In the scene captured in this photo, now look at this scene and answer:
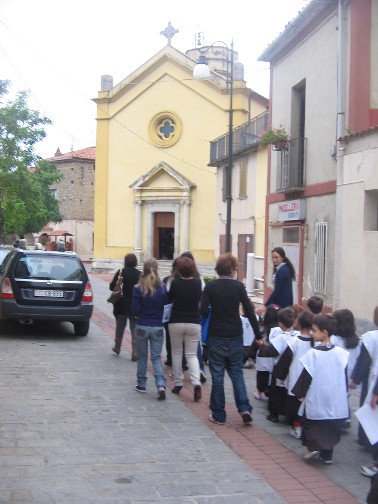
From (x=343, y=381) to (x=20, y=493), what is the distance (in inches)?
110

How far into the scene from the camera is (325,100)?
13969 mm

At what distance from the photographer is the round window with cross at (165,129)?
3638cm

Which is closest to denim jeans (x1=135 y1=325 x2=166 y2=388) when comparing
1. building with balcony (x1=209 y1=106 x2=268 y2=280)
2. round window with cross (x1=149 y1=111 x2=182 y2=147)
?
building with balcony (x1=209 y1=106 x2=268 y2=280)

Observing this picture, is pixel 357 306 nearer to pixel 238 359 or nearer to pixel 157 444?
pixel 238 359

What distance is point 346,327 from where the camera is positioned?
22.6ft

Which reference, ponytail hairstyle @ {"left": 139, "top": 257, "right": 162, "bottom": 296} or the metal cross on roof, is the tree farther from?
the metal cross on roof

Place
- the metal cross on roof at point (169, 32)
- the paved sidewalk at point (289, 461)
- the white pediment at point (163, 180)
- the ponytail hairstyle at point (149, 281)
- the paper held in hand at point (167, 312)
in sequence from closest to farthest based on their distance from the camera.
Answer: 1. the paved sidewalk at point (289, 461)
2. the paper held in hand at point (167, 312)
3. the ponytail hairstyle at point (149, 281)
4. the white pediment at point (163, 180)
5. the metal cross on roof at point (169, 32)

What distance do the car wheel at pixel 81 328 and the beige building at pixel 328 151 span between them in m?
4.64

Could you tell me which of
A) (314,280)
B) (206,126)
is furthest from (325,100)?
(206,126)

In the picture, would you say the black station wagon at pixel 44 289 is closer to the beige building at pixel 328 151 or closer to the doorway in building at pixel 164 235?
the beige building at pixel 328 151

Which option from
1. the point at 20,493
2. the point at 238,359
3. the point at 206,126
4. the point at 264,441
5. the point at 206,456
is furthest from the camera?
the point at 206,126

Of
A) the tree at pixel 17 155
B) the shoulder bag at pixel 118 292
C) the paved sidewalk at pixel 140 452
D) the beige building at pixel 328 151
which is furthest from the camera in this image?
the tree at pixel 17 155

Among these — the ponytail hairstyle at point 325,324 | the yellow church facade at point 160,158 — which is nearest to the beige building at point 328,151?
the ponytail hairstyle at point 325,324

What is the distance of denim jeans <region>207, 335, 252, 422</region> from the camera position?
7102mm
